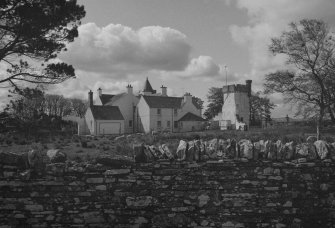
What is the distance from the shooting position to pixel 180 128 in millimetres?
57781

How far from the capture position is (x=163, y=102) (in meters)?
58.1

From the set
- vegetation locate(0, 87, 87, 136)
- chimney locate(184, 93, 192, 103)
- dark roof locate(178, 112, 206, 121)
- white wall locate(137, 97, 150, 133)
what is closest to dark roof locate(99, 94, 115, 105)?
white wall locate(137, 97, 150, 133)

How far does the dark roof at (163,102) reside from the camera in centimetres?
5653

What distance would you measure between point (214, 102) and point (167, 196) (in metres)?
70.5

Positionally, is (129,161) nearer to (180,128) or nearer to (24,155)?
(24,155)

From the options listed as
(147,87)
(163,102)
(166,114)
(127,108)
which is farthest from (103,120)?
(147,87)

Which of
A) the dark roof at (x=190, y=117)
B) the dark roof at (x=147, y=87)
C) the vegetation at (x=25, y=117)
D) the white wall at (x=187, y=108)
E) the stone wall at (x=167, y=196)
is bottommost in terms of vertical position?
the stone wall at (x=167, y=196)

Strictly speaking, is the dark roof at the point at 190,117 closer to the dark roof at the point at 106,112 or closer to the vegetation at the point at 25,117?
the dark roof at the point at 106,112

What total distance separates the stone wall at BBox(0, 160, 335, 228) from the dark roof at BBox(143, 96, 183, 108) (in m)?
49.7

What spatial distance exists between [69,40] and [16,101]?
4.38 metres

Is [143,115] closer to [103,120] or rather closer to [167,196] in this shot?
[103,120]

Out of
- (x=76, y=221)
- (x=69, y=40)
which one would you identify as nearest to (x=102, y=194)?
(x=76, y=221)

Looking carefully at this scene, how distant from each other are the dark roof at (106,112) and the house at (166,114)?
3.76m

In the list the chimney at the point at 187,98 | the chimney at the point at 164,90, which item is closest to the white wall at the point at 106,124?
the chimney at the point at 187,98
